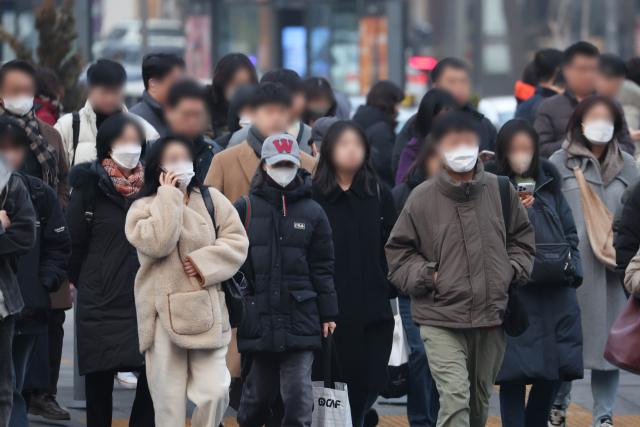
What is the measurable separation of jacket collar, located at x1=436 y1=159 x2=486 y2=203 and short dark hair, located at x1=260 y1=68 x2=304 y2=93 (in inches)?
67.8

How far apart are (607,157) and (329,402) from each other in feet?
8.11

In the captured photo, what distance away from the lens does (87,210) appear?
5211 mm

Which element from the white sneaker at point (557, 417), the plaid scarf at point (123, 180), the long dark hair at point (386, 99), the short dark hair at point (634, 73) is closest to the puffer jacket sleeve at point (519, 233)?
the white sneaker at point (557, 417)

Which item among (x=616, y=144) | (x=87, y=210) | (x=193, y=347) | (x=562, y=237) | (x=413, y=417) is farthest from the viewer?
(x=616, y=144)

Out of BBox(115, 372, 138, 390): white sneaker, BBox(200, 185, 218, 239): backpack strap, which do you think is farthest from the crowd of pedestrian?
BBox(115, 372, 138, 390): white sneaker

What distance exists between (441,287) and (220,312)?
3.50 feet

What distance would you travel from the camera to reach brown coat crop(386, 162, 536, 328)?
4.87 metres

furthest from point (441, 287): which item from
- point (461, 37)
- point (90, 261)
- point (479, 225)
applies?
point (461, 37)

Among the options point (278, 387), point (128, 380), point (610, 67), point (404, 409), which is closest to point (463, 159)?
point (278, 387)

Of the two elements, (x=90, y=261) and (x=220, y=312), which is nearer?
(x=220, y=312)

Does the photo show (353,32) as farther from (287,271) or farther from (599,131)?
(287,271)

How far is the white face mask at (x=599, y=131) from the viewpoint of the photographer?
20.4 ft

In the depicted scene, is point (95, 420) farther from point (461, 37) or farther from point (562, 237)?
point (461, 37)

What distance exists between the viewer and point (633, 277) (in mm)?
4684
